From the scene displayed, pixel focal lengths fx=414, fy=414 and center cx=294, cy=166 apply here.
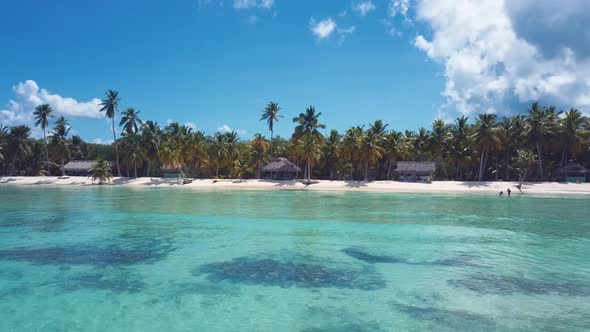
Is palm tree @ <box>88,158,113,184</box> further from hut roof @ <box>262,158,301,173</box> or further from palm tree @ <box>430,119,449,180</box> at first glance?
palm tree @ <box>430,119,449,180</box>

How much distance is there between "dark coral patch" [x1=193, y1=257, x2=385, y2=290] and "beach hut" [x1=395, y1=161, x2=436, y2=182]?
42.7 meters

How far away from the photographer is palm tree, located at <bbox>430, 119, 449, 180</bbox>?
55812mm

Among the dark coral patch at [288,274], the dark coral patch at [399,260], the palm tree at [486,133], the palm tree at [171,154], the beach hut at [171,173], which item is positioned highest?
the palm tree at [486,133]

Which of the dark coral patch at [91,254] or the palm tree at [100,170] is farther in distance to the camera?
the palm tree at [100,170]

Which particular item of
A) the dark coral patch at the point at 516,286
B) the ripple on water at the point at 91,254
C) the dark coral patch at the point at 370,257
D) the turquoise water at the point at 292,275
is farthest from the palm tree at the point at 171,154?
the dark coral patch at the point at 516,286

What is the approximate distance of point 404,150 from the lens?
183 feet

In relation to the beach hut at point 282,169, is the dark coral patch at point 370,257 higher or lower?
lower

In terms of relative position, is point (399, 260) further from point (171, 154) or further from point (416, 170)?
point (171, 154)

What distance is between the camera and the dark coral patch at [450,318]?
26.2ft

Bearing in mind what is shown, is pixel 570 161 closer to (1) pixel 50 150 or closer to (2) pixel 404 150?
(2) pixel 404 150

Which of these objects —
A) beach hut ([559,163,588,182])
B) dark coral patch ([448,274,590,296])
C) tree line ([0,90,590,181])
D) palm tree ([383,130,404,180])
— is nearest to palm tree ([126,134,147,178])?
tree line ([0,90,590,181])

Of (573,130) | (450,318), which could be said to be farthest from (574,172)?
(450,318)

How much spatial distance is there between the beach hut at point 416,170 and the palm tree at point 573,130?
1547 cm

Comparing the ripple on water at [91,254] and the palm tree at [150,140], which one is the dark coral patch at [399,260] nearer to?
the ripple on water at [91,254]
